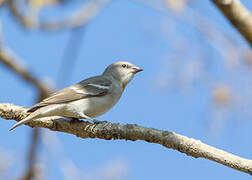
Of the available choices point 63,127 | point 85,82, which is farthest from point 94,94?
point 63,127

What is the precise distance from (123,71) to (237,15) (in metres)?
2.99

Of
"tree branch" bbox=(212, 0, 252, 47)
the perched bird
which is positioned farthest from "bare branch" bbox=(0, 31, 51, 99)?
"tree branch" bbox=(212, 0, 252, 47)

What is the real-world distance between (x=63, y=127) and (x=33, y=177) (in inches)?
56.0

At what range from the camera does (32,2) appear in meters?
4.81

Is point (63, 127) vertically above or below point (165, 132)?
above

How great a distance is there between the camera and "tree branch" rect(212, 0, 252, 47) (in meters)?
3.59

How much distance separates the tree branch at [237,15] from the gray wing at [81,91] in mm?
2423

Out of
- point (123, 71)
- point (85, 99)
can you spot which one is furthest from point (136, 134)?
point (123, 71)

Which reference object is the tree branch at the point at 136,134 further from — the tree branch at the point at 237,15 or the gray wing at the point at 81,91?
the tree branch at the point at 237,15

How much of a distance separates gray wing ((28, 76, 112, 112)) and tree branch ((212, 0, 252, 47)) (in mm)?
2423

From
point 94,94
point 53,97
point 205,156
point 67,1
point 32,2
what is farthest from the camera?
point 67,1

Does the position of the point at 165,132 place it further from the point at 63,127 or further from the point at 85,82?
the point at 85,82

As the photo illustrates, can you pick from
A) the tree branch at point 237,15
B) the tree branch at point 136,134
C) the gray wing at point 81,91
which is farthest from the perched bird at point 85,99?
the tree branch at point 237,15

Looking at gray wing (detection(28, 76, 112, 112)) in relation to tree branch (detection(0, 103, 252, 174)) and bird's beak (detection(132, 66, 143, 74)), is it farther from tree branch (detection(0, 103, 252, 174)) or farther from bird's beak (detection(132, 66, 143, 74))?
bird's beak (detection(132, 66, 143, 74))
